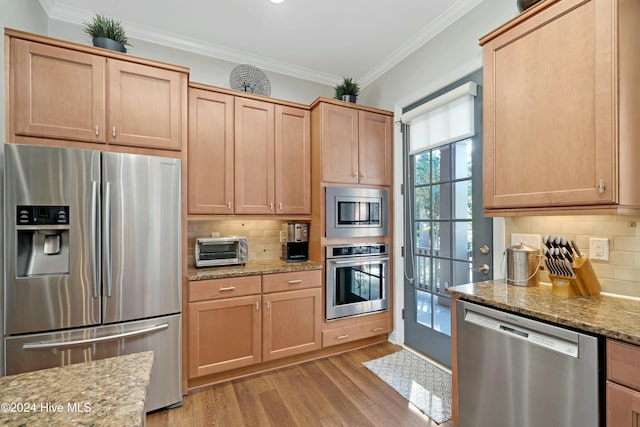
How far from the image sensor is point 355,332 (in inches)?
110

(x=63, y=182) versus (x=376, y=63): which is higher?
(x=376, y=63)

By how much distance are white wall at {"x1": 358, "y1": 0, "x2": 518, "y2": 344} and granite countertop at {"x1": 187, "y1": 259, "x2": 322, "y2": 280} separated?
3.33 ft

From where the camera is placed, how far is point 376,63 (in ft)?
10.1

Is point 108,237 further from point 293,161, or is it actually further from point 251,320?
point 293,161

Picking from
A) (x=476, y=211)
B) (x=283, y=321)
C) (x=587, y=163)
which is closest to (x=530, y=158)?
(x=587, y=163)

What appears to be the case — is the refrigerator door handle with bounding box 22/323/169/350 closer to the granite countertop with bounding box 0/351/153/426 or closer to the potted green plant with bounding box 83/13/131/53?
the granite countertop with bounding box 0/351/153/426

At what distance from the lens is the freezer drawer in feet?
5.46

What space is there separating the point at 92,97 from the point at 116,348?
5.41ft

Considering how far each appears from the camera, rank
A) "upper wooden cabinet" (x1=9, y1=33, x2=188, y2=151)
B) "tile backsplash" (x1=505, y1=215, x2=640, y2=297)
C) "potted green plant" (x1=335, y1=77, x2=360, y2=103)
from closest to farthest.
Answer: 1. "tile backsplash" (x1=505, y1=215, x2=640, y2=297)
2. "upper wooden cabinet" (x1=9, y1=33, x2=188, y2=151)
3. "potted green plant" (x1=335, y1=77, x2=360, y2=103)

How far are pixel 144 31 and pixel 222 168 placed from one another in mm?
1397

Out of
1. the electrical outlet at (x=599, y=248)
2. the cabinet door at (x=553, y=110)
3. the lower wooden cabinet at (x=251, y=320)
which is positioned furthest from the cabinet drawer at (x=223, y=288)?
the electrical outlet at (x=599, y=248)

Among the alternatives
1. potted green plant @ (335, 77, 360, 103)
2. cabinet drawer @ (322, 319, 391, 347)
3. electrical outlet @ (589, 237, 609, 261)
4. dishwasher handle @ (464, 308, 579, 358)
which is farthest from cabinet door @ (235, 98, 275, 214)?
electrical outlet @ (589, 237, 609, 261)

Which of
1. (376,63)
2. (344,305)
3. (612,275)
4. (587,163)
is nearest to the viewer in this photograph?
(587,163)

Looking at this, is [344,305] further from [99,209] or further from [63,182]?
[63,182]
